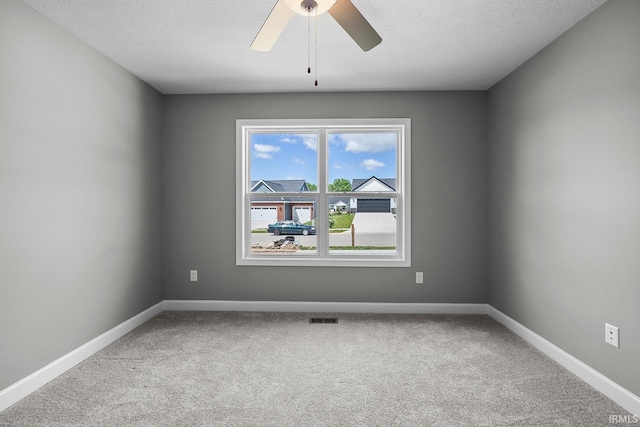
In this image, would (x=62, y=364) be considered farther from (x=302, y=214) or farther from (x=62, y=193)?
(x=302, y=214)

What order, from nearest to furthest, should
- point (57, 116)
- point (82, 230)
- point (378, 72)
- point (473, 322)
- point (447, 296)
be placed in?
point (57, 116), point (82, 230), point (378, 72), point (473, 322), point (447, 296)

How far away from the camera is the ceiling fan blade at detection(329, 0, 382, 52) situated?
164 centimetres

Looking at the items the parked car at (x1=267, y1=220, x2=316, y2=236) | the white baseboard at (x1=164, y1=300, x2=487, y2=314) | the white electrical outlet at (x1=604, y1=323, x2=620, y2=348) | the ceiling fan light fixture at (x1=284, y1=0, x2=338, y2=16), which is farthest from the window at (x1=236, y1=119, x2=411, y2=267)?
the ceiling fan light fixture at (x1=284, y1=0, x2=338, y2=16)

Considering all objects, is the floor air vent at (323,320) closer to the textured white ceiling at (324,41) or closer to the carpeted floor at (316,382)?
the carpeted floor at (316,382)

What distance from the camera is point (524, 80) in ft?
10.2

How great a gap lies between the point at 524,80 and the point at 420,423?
9.46 feet

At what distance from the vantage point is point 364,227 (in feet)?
13.2

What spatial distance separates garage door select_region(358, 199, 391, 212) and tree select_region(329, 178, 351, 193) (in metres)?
0.21

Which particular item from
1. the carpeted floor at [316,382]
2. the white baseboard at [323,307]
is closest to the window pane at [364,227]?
the white baseboard at [323,307]

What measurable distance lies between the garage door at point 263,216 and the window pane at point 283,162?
0.21 m

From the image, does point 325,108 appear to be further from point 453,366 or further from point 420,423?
point 420,423

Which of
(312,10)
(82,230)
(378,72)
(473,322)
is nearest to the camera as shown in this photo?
(312,10)

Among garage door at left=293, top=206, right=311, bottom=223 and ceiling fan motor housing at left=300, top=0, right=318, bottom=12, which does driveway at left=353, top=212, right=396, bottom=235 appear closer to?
garage door at left=293, top=206, right=311, bottom=223

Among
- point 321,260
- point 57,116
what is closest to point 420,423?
point 321,260
